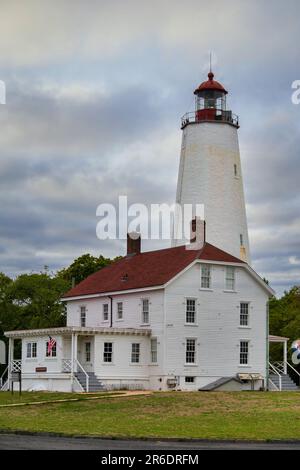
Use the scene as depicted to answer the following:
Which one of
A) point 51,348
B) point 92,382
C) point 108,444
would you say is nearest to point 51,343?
point 51,348

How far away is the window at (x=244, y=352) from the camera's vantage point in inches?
A: 2095

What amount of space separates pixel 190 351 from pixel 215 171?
12951mm

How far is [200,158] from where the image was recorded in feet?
193

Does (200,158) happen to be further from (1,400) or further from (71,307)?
(1,400)

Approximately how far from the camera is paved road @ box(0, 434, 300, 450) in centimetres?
2284

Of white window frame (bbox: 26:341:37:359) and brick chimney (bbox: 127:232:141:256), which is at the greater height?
brick chimney (bbox: 127:232:141:256)

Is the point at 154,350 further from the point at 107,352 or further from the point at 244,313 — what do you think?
the point at 244,313

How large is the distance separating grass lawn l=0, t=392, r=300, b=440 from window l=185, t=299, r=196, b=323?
7427mm

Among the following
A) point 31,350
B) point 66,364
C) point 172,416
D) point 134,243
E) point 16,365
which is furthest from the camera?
point 134,243

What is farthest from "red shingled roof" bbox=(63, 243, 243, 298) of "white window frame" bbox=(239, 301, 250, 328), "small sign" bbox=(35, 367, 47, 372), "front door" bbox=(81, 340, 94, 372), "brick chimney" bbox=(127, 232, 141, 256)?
"small sign" bbox=(35, 367, 47, 372)

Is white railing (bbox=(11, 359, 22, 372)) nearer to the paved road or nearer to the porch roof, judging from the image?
the porch roof

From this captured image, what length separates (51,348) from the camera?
51594 mm

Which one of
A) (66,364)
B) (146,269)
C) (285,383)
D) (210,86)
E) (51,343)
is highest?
(210,86)

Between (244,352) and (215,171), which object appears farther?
(215,171)
